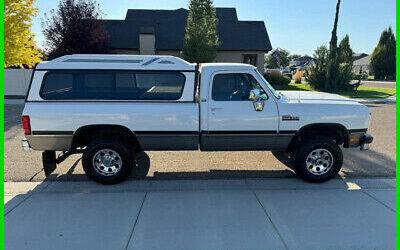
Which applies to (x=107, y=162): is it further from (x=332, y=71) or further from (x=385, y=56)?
(x=385, y=56)

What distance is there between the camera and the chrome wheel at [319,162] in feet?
15.5

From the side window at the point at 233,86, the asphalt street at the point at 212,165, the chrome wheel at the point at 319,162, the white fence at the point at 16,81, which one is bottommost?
the asphalt street at the point at 212,165

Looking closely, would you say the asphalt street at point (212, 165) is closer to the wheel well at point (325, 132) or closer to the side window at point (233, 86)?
the wheel well at point (325, 132)

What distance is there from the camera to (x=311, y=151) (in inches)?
185

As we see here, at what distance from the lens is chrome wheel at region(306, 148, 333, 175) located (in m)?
4.73

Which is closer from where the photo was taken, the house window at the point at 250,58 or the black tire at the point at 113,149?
the black tire at the point at 113,149

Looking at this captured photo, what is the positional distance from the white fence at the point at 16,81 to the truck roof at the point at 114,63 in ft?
52.4

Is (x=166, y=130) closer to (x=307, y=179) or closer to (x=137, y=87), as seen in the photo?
(x=137, y=87)

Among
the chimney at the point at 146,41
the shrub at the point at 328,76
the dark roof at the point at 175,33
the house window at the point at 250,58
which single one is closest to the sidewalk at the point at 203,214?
the shrub at the point at 328,76

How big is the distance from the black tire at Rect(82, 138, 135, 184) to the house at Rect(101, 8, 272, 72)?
71.1ft

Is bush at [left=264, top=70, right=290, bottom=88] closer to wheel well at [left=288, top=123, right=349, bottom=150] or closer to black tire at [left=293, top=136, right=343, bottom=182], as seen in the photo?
wheel well at [left=288, top=123, right=349, bottom=150]

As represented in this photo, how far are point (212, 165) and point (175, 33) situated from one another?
2408 centimetres

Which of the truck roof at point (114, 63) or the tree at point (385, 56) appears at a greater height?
the tree at point (385, 56)

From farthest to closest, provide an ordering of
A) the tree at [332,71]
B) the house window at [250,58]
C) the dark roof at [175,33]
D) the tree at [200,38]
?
the house window at [250,58] → the dark roof at [175,33] → the tree at [200,38] → the tree at [332,71]
